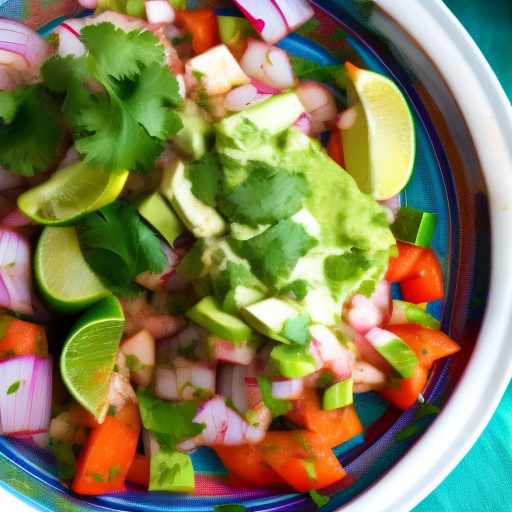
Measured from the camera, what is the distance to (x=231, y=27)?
1.45m

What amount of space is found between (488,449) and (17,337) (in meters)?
1.35

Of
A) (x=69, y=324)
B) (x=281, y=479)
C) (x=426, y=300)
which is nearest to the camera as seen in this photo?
(x=69, y=324)

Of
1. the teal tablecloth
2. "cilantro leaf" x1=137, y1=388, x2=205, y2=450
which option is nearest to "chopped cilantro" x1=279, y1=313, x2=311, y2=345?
"cilantro leaf" x1=137, y1=388, x2=205, y2=450

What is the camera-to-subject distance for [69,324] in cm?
136

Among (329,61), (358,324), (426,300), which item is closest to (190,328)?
(358,324)

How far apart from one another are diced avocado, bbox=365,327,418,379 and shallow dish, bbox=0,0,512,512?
0.53 feet

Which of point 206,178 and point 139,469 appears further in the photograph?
point 139,469

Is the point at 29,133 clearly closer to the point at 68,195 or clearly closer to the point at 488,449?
the point at 68,195

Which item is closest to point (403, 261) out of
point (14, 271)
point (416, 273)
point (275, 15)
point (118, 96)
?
point (416, 273)

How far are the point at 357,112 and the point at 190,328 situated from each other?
697mm

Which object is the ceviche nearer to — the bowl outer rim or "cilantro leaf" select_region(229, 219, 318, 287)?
"cilantro leaf" select_region(229, 219, 318, 287)

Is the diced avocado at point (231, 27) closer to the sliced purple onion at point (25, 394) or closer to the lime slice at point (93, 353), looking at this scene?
the lime slice at point (93, 353)

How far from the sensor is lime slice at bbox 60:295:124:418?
48.8 inches

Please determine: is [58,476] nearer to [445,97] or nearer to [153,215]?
[153,215]
